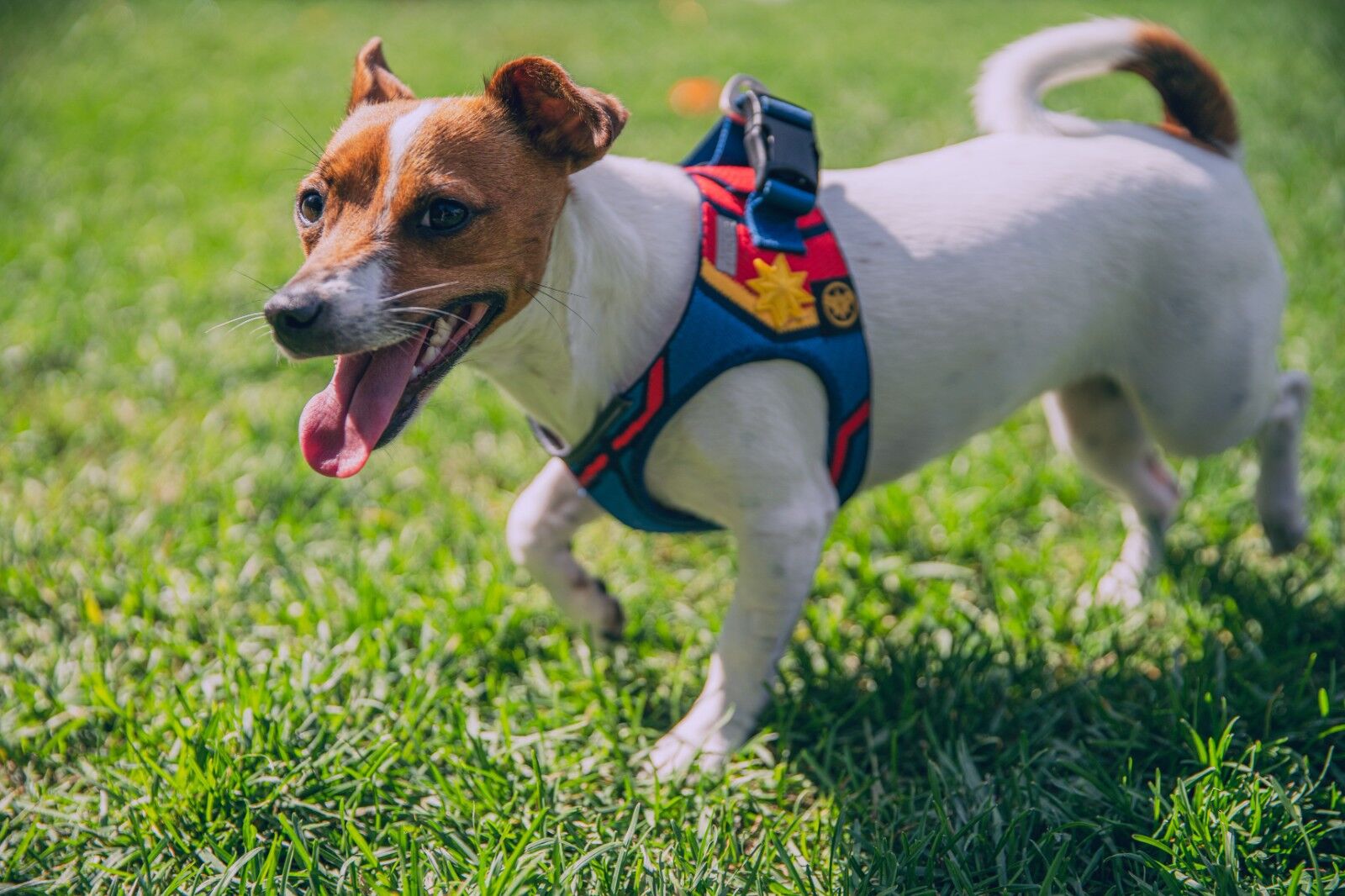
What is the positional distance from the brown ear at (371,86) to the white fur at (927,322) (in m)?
0.51

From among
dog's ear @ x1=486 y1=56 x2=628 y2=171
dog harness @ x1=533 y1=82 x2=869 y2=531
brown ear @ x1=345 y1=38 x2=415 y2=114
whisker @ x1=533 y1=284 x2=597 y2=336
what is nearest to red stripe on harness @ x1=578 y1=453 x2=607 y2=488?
dog harness @ x1=533 y1=82 x2=869 y2=531

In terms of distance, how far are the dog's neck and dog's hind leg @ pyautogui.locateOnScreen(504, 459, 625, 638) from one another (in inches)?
14.8

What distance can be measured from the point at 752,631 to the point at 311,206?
1.35 m

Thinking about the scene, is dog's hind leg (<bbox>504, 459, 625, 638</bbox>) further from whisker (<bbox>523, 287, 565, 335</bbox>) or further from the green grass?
whisker (<bbox>523, 287, 565, 335</bbox>)

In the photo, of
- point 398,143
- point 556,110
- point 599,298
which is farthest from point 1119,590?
point 398,143

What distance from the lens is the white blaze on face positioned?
2.01 m

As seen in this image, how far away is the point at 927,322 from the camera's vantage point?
2.48m

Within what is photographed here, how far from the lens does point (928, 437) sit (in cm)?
265

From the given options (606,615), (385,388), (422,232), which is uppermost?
(422,232)

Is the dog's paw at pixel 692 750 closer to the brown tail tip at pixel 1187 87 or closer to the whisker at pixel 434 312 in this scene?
the whisker at pixel 434 312

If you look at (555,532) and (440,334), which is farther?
(555,532)

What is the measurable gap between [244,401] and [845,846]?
3.06 m

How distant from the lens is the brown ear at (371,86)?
2395mm

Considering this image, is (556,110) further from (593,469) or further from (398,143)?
(593,469)
